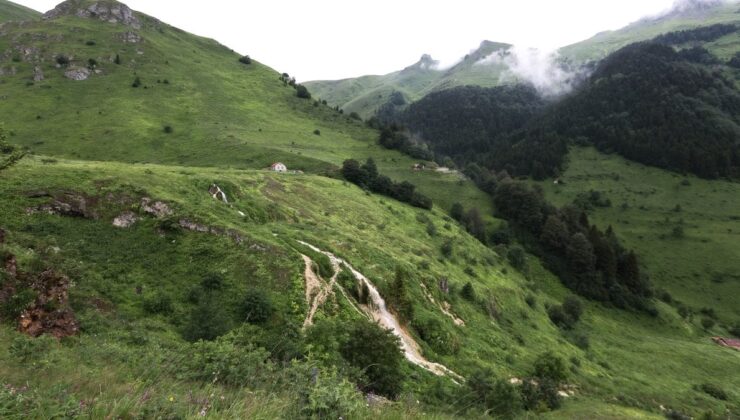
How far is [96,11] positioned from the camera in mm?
143750

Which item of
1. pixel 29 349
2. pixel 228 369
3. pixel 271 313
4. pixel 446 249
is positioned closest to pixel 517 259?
pixel 446 249

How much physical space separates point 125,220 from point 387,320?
19921 mm

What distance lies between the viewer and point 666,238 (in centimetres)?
11925

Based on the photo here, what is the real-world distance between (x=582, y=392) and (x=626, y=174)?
540 feet

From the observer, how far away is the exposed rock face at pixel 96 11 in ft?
464

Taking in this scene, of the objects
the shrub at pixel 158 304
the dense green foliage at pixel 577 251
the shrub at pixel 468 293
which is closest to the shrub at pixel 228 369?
the shrub at pixel 158 304

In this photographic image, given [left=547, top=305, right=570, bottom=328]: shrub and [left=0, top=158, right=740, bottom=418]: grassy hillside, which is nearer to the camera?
[left=0, top=158, right=740, bottom=418]: grassy hillside

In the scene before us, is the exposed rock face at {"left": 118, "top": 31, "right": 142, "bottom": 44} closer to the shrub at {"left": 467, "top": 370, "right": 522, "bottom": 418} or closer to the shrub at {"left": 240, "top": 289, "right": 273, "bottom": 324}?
the shrub at {"left": 240, "top": 289, "right": 273, "bottom": 324}

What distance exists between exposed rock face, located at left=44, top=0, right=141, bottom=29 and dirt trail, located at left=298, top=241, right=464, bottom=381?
162207mm

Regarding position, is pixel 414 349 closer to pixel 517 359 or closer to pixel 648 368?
pixel 517 359

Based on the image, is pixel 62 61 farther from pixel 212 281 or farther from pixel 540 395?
pixel 540 395

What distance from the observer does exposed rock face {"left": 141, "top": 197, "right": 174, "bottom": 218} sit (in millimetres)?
27984

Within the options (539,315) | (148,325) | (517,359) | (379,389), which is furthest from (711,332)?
(148,325)

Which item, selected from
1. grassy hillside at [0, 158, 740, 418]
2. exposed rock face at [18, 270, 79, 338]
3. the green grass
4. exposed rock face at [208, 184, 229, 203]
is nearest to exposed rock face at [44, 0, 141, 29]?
grassy hillside at [0, 158, 740, 418]
